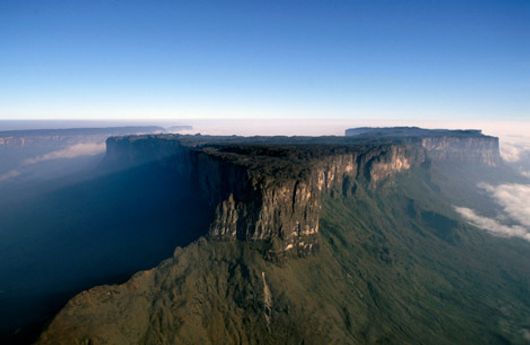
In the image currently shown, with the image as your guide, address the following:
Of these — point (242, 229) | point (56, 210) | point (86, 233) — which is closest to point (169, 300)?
point (242, 229)

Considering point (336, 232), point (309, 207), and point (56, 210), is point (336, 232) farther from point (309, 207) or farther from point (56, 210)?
point (56, 210)

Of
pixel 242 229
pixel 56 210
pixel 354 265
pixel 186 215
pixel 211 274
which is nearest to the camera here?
pixel 211 274

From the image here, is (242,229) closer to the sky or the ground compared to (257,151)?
closer to the ground

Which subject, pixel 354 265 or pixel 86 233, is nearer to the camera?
pixel 354 265

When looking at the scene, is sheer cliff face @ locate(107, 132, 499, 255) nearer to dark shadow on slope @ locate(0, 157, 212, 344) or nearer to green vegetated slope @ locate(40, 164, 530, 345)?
green vegetated slope @ locate(40, 164, 530, 345)

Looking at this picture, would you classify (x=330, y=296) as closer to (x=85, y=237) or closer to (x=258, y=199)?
(x=258, y=199)

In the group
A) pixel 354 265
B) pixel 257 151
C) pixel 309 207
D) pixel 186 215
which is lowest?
pixel 354 265

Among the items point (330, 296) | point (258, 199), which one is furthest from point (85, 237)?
point (330, 296)
